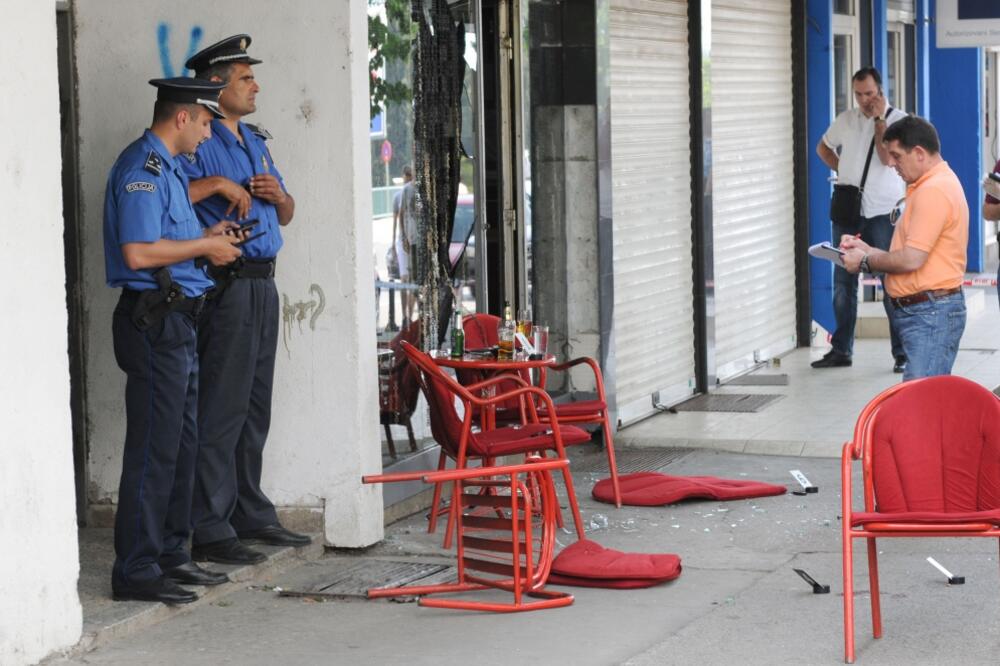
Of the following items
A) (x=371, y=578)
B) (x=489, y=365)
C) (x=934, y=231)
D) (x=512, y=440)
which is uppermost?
(x=934, y=231)

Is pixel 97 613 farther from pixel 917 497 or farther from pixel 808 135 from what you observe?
pixel 808 135

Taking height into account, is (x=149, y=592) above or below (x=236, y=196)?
below

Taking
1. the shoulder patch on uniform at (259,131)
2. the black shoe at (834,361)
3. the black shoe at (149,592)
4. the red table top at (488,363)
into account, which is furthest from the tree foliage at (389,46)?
the black shoe at (834,361)

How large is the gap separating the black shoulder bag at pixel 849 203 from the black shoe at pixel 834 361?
103 centimetres

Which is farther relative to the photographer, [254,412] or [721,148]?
[721,148]

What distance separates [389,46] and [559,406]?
77.2 inches

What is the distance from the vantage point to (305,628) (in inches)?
240

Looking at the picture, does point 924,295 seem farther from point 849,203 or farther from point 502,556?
point 849,203

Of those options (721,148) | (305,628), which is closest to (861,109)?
(721,148)

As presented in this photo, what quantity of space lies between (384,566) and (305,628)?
3.18 feet

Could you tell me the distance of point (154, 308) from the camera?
6.13 metres

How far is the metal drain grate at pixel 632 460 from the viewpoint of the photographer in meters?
9.32

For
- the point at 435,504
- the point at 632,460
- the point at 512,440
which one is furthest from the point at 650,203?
the point at 512,440

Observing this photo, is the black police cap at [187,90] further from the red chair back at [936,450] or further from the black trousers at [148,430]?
the red chair back at [936,450]
